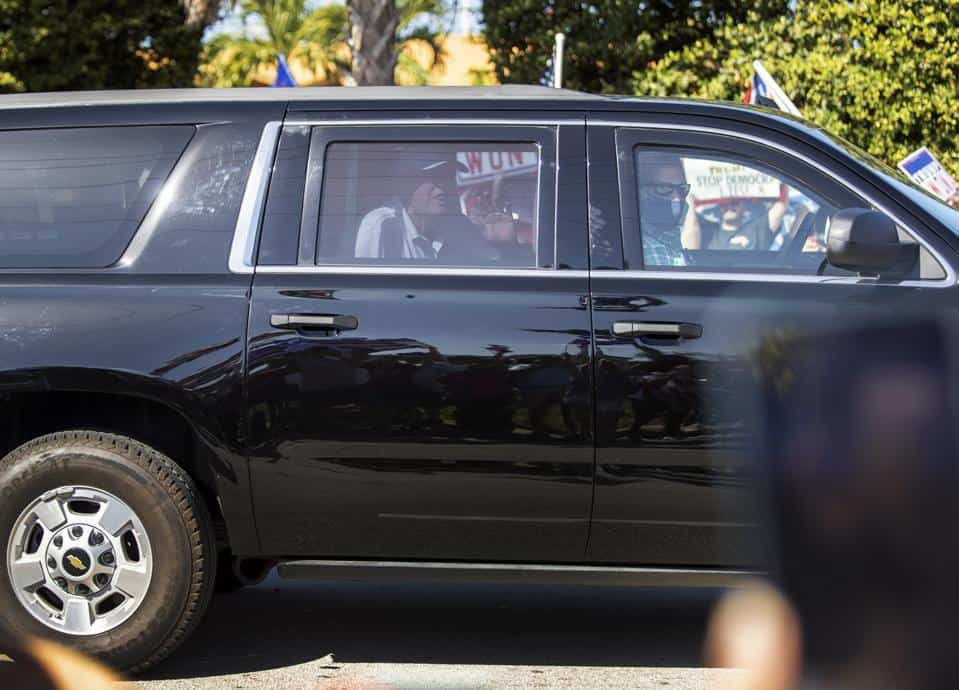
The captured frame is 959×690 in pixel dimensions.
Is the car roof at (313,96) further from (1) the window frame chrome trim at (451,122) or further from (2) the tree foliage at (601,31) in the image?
(2) the tree foliage at (601,31)

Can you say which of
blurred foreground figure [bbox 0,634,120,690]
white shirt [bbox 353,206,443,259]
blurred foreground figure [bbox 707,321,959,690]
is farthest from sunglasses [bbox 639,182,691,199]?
blurred foreground figure [bbox 707,321,959,690]

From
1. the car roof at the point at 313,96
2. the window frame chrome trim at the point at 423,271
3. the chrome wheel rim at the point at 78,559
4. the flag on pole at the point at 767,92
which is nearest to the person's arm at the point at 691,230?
the window frame chrome trim at the point at 423,271

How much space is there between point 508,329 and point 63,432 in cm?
152

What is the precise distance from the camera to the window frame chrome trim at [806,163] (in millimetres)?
4012

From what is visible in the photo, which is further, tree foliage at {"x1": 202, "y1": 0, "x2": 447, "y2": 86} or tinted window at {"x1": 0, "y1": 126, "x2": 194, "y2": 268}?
tree foliage at {"x1": 202, "y1": 0, "x2": 447, "y2": 86}

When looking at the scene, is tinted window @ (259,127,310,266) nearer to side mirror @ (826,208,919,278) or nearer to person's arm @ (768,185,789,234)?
person's arm @ (768,185,789,234)

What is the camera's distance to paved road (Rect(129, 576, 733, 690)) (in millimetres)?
4324

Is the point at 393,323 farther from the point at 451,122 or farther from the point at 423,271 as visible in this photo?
the point at 451,122

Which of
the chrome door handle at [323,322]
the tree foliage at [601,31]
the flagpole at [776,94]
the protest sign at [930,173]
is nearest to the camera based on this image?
Result: the chrome door handle at [323,322]

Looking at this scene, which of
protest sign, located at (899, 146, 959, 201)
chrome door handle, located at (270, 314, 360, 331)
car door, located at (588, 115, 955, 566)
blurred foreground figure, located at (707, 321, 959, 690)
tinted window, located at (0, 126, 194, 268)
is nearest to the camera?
blurred foreground figure, located at (707, 321, 959, 690)

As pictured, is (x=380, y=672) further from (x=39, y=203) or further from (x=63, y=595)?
(x=39, y=203)

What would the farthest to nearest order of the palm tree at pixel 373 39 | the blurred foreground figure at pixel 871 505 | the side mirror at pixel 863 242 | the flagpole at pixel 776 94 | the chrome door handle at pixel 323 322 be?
the palm tree at pixel 373 39, the flagpole at pixel 776 94, the chrome door handle at pixel 323 322, the side mirror at pixel 863 242, the blurred foreground figure at pixel 871 505

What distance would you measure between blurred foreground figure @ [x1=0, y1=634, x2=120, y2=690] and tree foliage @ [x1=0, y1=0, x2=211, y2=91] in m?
15.0

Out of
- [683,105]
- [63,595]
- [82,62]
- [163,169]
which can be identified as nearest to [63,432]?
[63,595]
